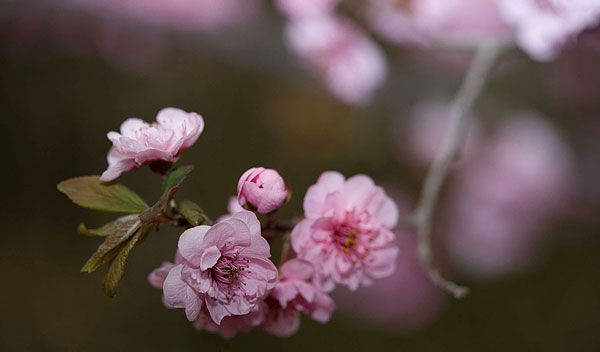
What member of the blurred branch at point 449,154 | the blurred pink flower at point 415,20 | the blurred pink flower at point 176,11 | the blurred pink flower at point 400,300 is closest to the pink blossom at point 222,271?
the blurred branch at point 449,154

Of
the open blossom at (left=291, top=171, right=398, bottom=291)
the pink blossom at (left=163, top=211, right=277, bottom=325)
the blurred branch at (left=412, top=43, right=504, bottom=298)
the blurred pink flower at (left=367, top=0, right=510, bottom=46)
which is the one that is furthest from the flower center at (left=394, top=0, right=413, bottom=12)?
the pink blossom at (left=163, top=211, right=277, bottom=325)

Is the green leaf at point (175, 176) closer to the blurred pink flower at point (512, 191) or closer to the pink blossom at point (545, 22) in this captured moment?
the pink blossom at point (545, 22)

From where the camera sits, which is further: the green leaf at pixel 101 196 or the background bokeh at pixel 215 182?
the background bokeh at pixel 215 182

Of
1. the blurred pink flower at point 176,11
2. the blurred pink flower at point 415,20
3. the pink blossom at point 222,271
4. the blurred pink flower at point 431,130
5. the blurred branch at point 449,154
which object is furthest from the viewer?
the blurred pink flower at point 431,130

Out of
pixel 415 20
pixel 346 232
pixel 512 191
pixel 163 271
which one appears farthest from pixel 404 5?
pixel 512 191

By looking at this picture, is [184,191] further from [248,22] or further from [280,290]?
[280,290]

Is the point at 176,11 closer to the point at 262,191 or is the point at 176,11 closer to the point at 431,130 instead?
the point at 431,130
